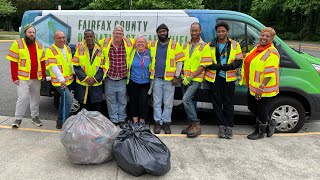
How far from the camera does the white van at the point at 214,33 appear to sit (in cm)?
510

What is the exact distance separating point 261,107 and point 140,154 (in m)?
2.21

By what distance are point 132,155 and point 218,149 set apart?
150 centimetres

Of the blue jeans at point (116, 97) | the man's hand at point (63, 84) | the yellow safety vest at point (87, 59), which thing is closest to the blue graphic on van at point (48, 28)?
the yellow safety vest at point (87, 59)

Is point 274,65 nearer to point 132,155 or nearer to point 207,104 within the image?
point 207,104

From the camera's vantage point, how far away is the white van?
510 centimetres

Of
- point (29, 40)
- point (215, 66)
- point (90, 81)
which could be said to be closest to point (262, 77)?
point (215, 66)

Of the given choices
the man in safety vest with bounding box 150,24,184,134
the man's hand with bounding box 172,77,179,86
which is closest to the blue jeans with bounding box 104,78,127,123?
the man in safety vest with bounding box 150,24,184,134

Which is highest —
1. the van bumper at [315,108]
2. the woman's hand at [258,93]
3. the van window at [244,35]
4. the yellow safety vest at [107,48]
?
the van window at [244,35]

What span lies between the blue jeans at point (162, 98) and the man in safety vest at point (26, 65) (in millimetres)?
1907

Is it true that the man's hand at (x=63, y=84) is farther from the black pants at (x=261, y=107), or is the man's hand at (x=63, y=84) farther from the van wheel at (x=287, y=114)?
the van wheel at (x=287, y=114)

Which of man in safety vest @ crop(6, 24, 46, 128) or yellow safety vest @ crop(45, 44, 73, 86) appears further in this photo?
man in safety vest @ crop(6, 24, 46, 128)

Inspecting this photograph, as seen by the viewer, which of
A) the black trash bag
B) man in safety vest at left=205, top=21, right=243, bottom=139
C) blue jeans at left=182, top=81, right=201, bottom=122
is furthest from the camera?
blue jeans at left=182, top=81, right=201, bottom=122

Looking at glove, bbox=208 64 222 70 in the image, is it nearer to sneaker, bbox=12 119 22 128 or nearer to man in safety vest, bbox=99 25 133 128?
man in safety vest, bbox=99 25 133 128

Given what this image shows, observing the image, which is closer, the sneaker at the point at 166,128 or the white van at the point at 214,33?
the white van at the point at 214,33
